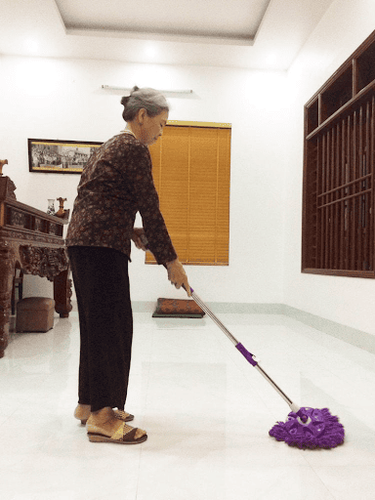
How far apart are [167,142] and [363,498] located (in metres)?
4.49

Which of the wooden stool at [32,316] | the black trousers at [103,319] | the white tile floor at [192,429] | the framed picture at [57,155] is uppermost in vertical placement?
the framed picture at [57,155]

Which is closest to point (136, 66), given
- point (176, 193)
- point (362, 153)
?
point (176, 193)

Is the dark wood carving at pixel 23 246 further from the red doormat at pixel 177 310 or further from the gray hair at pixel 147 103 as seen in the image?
the gray hair at pixel 147 103

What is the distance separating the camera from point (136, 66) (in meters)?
5.05

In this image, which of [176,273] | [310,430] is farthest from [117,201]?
[310,430]

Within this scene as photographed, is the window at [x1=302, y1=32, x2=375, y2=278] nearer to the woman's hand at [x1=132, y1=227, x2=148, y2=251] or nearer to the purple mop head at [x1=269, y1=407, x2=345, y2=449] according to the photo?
the purple mop head at [x1=269, y1=407, x2=345, y2=449]

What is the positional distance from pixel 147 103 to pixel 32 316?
2.59 metres

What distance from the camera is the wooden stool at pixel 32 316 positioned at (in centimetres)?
356

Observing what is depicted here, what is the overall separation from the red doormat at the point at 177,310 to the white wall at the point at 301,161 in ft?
3.67

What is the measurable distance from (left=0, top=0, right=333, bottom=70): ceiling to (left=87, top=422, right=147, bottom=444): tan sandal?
12.7ft

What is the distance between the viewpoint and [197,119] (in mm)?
5102

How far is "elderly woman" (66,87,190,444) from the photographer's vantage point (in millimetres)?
1447

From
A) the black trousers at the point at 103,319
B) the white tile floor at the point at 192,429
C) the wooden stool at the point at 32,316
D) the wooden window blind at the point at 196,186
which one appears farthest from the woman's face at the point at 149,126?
the wooden window blind at the point at 196,186

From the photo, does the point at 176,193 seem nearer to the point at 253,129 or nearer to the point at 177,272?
the point at 253,129
